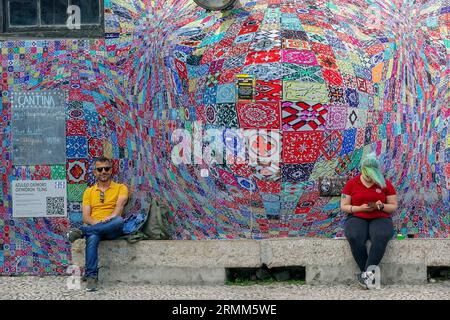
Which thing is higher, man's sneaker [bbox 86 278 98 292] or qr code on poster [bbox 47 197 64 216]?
qr code on poster [bbox 47 197 64 216]

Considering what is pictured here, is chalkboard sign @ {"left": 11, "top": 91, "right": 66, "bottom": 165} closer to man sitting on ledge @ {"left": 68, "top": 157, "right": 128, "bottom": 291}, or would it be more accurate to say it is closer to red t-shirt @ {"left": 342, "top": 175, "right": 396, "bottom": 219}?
man sitting on ledge @ {"left": 68, "top": 157, "right": 128, "bottom": 291}

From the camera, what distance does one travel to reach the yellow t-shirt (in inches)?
275

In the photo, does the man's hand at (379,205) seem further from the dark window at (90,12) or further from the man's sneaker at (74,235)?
the dark window at (90,12)

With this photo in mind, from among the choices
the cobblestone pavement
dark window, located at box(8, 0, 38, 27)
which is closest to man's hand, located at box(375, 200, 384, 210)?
the cobblestone pavement

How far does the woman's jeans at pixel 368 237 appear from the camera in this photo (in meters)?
6.50

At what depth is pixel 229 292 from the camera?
6.57 metres

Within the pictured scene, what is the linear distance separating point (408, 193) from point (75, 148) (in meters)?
3.30

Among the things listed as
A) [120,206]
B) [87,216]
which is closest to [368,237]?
[120,206]

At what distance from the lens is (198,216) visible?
23.9ft

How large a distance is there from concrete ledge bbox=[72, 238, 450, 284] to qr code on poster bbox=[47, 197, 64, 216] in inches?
25.9

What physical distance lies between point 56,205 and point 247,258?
205 cm

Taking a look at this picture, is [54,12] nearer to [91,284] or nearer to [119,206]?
Result: [119,206]

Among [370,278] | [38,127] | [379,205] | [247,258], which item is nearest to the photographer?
[370,278]

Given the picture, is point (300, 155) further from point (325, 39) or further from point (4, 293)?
point (4, 293)
